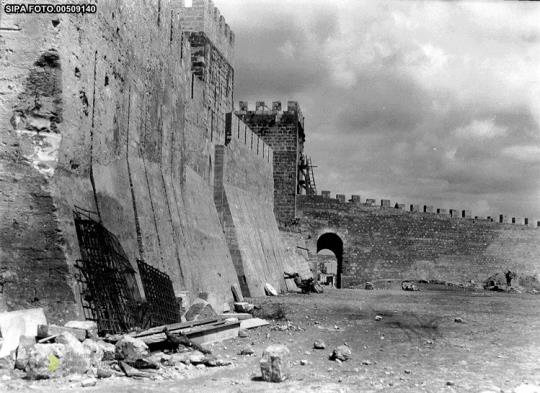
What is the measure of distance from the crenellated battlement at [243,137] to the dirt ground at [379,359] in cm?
648

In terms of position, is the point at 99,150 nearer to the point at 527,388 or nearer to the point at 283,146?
the point at 527,388

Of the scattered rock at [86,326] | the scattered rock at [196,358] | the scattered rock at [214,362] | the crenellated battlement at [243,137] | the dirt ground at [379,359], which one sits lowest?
the dirt ground at [379,359]

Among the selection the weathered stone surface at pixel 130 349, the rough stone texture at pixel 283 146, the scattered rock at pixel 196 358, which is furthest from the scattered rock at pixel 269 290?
the rough stone texture at pixel 283 146

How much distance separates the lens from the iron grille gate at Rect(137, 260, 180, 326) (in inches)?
300

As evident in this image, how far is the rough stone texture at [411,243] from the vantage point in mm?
29156

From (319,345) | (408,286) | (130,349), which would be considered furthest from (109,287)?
(408,286)

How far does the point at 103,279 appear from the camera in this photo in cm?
664

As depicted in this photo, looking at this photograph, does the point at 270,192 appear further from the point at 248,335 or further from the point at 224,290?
the point at 248,335

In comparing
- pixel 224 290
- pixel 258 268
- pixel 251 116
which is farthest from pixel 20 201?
pixel 251 116

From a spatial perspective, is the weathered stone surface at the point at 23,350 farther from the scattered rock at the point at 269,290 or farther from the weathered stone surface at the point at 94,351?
the scattered rock at the point at 269,290

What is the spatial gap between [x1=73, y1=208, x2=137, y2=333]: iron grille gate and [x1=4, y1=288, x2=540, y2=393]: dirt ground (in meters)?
1.17

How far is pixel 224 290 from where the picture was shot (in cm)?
1245

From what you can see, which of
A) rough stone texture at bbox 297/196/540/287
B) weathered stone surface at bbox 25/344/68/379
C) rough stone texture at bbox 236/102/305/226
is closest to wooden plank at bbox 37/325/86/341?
weathered stone surface at bbox 25/344/68/379

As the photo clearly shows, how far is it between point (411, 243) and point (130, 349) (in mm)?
26312
